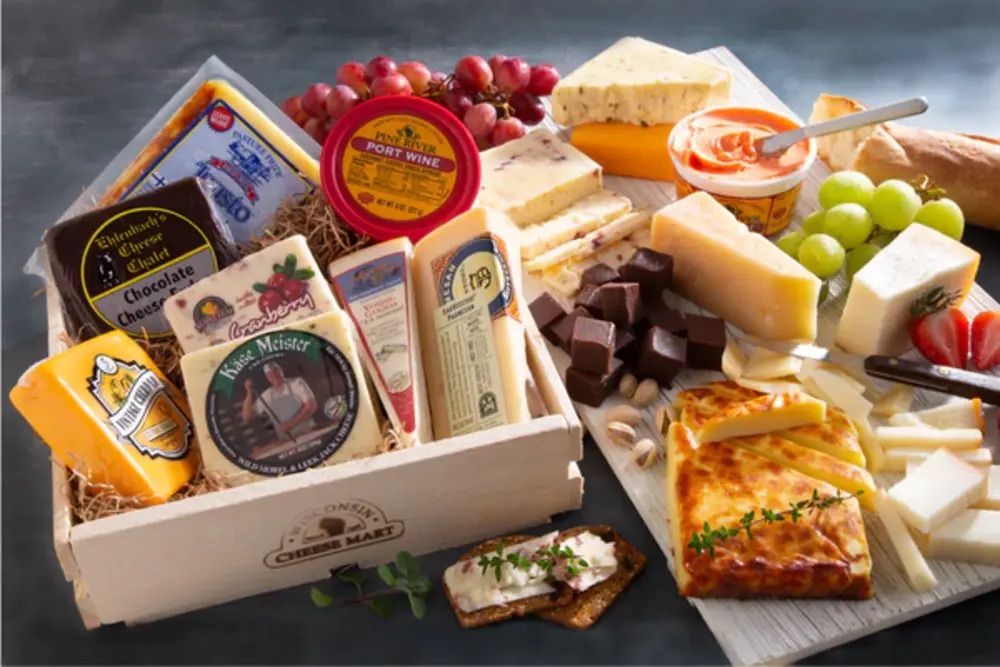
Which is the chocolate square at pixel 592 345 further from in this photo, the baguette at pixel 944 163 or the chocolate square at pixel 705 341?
the baguette at pixel 944 163

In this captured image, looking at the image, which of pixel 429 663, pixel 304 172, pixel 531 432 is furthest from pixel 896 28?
pixel 429 663

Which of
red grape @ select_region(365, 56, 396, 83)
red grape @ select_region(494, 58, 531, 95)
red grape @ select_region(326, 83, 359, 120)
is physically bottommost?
red grape @ select_region(494, 58, 531, 95)

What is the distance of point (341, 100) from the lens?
3051 millimetres

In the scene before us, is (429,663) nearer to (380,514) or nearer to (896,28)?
(380,514)

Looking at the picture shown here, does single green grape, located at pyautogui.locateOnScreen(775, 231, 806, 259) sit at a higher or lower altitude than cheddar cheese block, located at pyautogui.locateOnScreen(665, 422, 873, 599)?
higher

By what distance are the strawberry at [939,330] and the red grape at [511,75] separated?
3.80ft

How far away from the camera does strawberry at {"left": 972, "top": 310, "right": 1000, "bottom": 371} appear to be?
2.55 meters

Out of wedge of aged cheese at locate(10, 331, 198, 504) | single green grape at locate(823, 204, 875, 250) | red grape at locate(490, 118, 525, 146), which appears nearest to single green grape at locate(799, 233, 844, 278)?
single green grape at locate(823, 204, 875, 250)

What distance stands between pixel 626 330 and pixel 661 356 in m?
0.12

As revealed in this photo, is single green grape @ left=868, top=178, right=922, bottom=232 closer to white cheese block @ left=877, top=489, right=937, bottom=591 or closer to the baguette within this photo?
the baguette

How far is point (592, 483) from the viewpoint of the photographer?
8.02ft

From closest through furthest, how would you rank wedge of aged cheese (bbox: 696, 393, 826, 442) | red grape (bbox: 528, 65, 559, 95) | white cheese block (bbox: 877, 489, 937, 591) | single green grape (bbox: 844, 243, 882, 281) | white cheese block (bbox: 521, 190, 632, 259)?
white cheese block (bbox: 877, 489, 937, 591) → wedge of aged cheese (bbox: 696, 393, 826, 442) → single green grape (bbox: 844, 243, 882, 281) → white cheese block (bbox: 521, 190, 632, 259) → red grape (bbox: 528, 65, 559, 95)

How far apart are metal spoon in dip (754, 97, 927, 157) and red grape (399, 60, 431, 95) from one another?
845 mm

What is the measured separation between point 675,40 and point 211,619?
7.19ft
